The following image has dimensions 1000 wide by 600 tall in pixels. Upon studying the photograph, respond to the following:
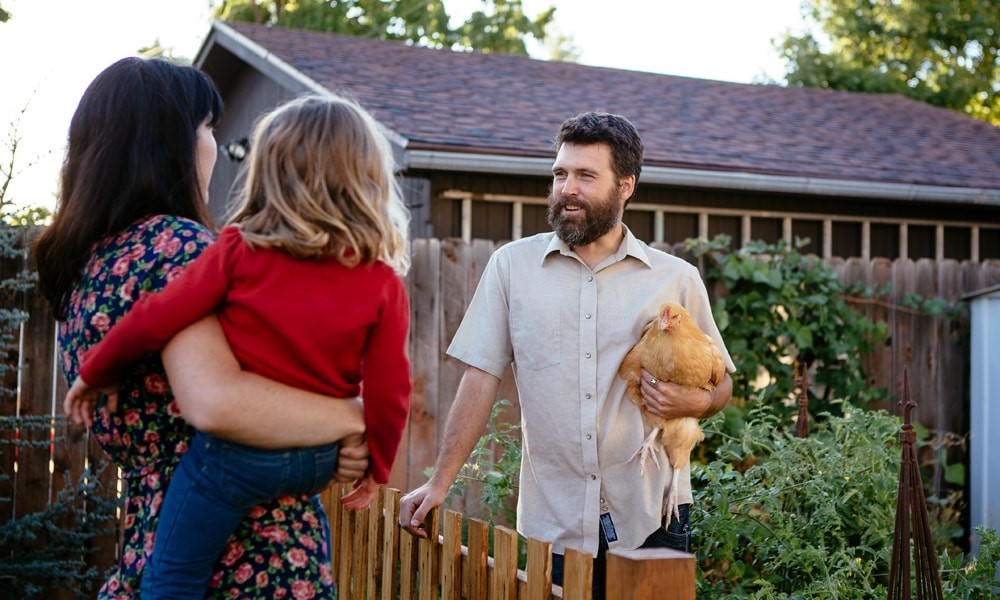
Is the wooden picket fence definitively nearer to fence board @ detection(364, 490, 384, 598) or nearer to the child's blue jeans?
fence board @ detection(364, 490, 384, 598)

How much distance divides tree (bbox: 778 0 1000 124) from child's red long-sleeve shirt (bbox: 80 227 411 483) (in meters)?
22.8

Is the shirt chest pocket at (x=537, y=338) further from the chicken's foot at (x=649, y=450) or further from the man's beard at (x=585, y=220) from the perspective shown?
the chicken's foot at (x=649, y=450)

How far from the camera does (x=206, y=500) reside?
1.80m

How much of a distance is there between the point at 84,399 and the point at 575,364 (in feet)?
4.65

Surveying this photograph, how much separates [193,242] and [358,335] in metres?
0.37

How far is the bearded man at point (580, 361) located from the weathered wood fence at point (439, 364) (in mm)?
2794

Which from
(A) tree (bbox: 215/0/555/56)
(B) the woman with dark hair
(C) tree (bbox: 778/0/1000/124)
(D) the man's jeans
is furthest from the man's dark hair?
(C) tree (bbox: 778/0/1000/124)

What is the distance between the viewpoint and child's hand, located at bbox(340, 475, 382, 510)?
2.07 m

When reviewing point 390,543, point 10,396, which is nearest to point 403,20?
point 10,396

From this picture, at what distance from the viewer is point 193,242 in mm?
1912

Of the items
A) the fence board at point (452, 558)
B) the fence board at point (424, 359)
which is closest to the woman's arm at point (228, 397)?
the fence board at point (452, 558)

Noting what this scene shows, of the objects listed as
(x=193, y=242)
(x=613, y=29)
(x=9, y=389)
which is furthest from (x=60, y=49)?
(x=613, y=29)

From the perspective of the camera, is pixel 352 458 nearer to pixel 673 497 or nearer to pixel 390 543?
pixel 673 497

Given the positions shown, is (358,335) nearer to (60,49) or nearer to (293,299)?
(293,299)
